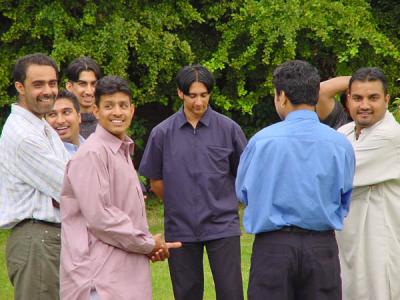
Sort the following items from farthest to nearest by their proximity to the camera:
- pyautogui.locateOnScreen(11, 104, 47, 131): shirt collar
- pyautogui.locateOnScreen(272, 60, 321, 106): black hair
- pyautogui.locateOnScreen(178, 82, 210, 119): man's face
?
pyautogui.locateOnScreen(178, 82, 210, 119): man's face → pyautogui.locateOnScreen(11, 104, 47, 131): shirt collar → pyautogui.locateOnScreen(272, 60, 321, 106): black hair

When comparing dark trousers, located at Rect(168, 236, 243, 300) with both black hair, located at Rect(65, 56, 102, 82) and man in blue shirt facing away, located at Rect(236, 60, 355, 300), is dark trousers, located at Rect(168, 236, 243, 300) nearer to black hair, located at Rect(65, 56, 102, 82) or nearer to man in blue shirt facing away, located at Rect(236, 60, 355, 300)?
man in blue shirt facing away, located at Rect(236, 60, 355, 300)

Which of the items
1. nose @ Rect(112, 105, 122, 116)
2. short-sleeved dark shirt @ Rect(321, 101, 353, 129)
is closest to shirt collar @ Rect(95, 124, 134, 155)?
nose @ Rect(112, 105, 122, 116)

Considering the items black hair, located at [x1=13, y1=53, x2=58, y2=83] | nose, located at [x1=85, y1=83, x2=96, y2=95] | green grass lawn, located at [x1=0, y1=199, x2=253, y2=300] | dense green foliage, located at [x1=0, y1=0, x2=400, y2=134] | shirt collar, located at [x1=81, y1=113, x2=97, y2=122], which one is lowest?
green grass lawn, located at [x1=0, y1=199, x2=253, y2=300]

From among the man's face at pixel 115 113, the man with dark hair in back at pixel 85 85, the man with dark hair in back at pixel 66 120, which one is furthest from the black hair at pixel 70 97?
the man's face at pixel 115 113

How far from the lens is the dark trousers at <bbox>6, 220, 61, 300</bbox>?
5.71 m

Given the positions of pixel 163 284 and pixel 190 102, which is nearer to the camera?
pixel 190 102

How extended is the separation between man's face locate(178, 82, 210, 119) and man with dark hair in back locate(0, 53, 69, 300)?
1.49 m

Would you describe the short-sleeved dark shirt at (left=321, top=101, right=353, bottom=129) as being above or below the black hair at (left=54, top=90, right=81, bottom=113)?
below

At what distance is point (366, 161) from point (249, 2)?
26.0ft

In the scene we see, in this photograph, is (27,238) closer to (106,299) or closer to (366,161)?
(106,299)

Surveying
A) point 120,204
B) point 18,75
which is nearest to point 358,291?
point 120,204

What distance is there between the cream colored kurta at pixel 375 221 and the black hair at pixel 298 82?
0.75 m

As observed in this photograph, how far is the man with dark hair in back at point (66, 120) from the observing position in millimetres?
6523

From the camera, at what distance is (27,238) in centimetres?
570
